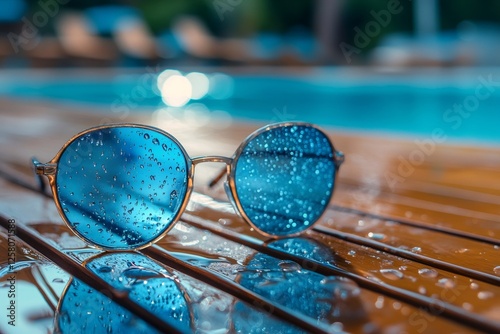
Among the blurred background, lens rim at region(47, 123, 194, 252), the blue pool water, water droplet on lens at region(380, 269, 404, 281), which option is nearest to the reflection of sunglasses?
lens rim at region(47, 123, 194, 252)

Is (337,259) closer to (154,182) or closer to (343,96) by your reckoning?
(154,182)

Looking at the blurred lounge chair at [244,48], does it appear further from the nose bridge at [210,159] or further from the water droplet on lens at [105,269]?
the water droplet on lens at [105,269]

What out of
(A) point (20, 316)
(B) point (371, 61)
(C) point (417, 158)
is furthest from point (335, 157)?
(B) point (371, 61)

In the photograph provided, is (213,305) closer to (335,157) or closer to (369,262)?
(369,262)

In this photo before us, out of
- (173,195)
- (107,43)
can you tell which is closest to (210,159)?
(173,195)

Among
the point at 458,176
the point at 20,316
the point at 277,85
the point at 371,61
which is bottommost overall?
the point at 20,316

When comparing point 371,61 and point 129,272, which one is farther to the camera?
point 371,61

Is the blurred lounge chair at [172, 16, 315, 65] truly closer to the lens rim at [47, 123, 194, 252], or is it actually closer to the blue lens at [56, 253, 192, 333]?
the lens rim at [47, 123, 194, 252]

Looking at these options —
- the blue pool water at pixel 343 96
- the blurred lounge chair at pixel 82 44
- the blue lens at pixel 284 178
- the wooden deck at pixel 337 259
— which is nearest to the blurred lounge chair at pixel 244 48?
the blue pool water at pixel 343 96
